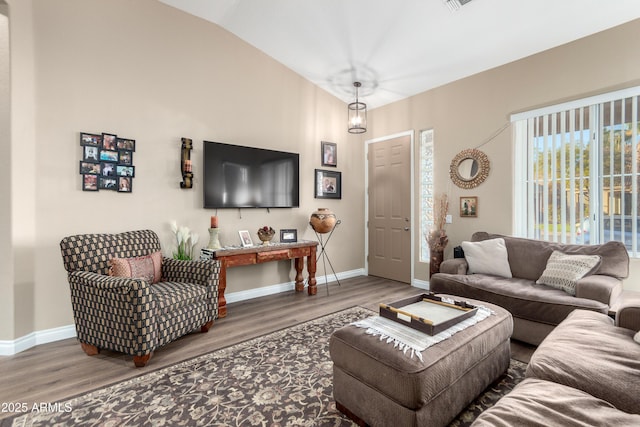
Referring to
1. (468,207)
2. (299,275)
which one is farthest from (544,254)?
(299,275)

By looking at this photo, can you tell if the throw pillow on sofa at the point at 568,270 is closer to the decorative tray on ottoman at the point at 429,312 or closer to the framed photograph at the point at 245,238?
the decorative tray on ottoman at the point at 429,312

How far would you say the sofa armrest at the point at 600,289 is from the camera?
2.41 metres

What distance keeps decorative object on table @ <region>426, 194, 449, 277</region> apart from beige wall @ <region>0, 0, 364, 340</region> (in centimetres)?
192

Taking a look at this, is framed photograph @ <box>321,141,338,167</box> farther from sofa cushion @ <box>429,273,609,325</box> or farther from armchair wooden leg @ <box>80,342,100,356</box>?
armchair wooden leg @ <box>80,342,100,356</box>

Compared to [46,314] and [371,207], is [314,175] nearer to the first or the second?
[371,207]

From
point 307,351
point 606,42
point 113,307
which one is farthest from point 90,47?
point 606,42

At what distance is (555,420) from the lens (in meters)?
1.03

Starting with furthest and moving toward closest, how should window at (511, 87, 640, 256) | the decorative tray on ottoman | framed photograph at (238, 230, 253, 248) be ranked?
framed photograph at (238, 230, 253, 248), window at (511, 87, 640, 256), the decorative tray on ottoman

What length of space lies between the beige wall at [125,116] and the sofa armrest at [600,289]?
3267 millimetres

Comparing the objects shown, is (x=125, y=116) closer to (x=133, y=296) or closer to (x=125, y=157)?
(x=125, y=157)

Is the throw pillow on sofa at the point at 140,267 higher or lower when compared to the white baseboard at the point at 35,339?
higher

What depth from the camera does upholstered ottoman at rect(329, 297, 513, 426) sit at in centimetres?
143

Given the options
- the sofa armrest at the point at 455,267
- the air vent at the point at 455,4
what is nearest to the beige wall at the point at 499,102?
the sofa armrest at the point at 455,267

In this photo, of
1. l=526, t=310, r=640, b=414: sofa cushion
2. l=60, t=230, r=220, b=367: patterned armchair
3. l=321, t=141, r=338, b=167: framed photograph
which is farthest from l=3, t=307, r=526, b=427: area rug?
l=321, t=141, r=338, b=167: framed photograph
